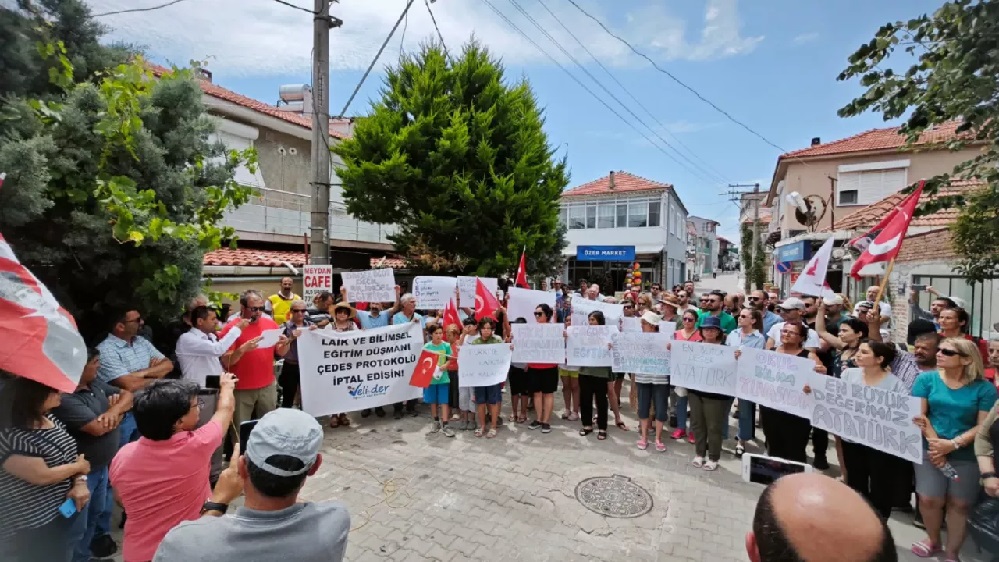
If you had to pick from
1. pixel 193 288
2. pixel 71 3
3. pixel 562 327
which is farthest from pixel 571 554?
pixel 71 3

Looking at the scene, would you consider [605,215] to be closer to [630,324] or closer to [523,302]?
[523,302]

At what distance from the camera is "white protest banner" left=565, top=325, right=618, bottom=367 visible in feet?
20.5

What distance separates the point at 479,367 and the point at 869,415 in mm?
4213

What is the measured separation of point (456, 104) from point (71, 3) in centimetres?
902

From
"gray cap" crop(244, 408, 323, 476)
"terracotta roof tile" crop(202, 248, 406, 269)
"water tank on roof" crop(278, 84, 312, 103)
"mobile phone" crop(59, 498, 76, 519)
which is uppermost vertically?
"water tank on roof" crop(278, 84, 312, 103)

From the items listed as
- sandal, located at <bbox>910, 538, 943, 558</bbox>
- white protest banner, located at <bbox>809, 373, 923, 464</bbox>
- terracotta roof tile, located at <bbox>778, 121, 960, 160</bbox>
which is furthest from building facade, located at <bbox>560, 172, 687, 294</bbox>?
sandal, located at <bbox>910, 538, 943, 558</bbox>

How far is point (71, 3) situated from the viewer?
156 inches

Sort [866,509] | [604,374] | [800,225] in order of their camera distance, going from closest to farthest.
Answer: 1. [866,509]
2. [604,374]
3. [800,225]

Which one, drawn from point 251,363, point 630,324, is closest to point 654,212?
point 630,324

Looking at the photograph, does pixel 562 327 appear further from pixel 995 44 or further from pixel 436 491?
pixel 995 44

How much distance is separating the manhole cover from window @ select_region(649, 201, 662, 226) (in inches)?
976

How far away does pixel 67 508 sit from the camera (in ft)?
8.69

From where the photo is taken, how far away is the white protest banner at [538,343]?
655 cm

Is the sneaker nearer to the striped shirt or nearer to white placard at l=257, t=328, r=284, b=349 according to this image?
the striped shirt
